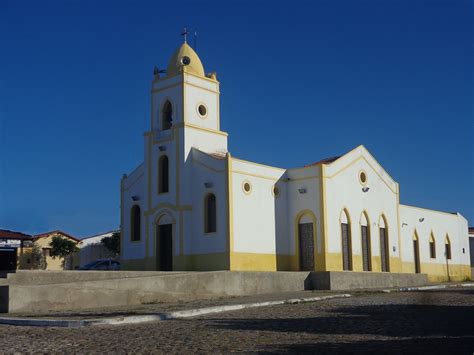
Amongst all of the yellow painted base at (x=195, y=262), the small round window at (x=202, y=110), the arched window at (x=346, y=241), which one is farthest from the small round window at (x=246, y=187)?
the arched window at (x=346, y=241)

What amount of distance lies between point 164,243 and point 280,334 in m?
17.6

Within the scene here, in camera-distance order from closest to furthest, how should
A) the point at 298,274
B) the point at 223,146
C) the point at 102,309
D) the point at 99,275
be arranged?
the point at 102,309, the point at 99,275, the point at 298,274, the point at 223,146

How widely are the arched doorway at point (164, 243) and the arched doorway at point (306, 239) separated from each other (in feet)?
19.0

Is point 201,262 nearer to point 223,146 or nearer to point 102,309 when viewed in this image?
point 223,146

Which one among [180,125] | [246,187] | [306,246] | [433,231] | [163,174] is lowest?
[306,246]

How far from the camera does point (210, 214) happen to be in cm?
2625

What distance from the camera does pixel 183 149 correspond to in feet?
87.9

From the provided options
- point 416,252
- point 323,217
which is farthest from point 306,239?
point 416,252

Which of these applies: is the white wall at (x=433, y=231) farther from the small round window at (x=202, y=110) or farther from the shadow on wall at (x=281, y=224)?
the small round window at (x=202, y=110)

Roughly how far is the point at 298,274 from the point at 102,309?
10.6 meters

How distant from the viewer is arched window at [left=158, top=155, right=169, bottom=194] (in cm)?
2777

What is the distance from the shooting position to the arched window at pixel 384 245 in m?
31.2

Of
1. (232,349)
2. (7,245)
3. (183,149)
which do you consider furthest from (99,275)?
(7,245)

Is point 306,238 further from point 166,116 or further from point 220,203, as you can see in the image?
point 166,116
